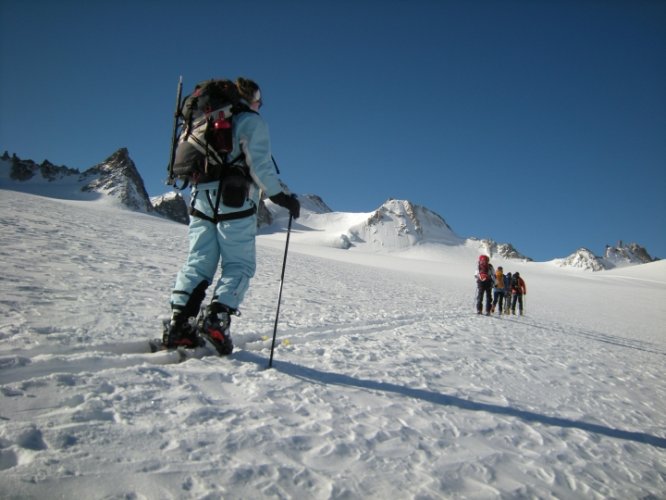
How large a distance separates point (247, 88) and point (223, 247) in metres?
1.48

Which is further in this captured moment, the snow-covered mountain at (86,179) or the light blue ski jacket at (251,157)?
the snow-covered mountain at (86,179)

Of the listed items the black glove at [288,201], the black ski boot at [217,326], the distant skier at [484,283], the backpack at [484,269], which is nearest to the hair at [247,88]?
the black glove at [288,201]

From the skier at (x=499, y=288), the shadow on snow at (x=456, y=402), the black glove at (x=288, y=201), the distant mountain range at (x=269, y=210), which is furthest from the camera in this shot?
the distant mountain range at (x=269, y=210)

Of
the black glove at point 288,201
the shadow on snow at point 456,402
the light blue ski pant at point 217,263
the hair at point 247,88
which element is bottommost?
the shadow on snow at point 456,402

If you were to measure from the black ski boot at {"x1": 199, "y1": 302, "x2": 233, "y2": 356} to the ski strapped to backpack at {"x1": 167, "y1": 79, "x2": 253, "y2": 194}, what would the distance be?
2.85 ft

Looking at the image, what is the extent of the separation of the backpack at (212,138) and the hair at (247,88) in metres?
0.17

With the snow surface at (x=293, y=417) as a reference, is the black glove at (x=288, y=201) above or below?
above

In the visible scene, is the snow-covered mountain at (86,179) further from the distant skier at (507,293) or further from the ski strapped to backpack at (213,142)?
the ski strapped to backpack at (213,142)

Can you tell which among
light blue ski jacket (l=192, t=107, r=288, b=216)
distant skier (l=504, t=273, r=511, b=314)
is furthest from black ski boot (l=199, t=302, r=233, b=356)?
distant skier (l=504, t=273, r=511, b=314)

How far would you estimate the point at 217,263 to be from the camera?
304 cm

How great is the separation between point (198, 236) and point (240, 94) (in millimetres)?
1316

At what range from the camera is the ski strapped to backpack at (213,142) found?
2936mm

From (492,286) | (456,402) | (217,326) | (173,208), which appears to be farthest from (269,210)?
(456,402)

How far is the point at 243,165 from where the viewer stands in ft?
10.0
